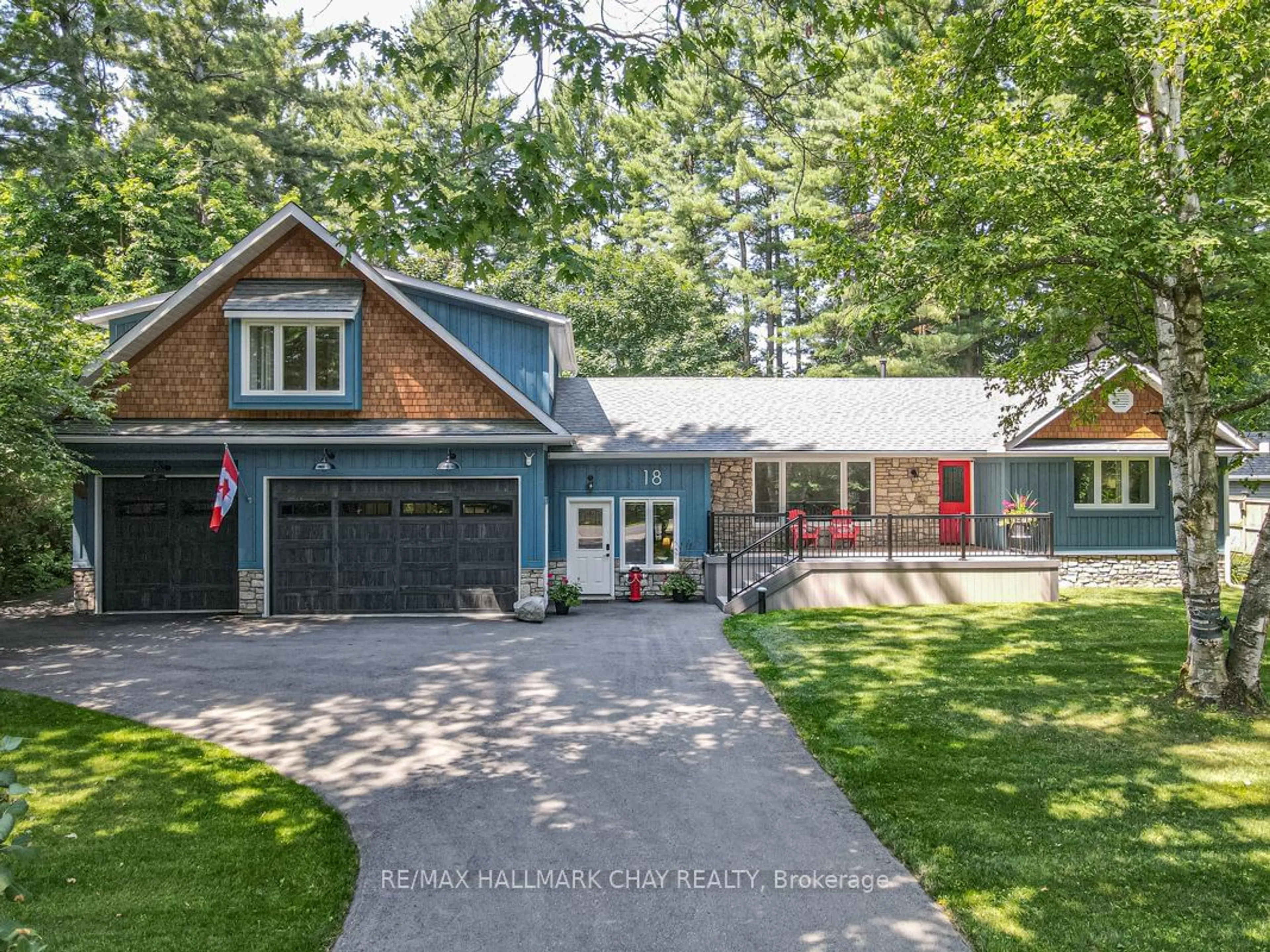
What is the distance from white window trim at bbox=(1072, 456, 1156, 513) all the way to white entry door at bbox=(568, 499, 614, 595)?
10618 mm

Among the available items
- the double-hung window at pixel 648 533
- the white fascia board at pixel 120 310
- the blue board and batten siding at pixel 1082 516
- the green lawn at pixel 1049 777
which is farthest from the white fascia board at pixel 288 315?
the blue board and batten siding at pixel 1082 516

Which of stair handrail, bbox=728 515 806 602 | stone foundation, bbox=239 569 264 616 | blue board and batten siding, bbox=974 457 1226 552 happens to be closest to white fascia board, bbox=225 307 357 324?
stone foundation, bbox=239 569 264 616

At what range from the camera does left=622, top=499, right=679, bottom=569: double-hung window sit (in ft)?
54.6

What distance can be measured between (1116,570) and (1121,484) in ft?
6.57

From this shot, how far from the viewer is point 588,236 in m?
33.3

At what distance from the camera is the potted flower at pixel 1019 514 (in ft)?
50.1

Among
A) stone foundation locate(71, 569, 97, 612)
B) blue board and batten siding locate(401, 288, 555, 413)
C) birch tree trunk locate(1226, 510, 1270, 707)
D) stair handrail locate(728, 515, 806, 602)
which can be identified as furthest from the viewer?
blue board and batten siding locate(401, 288, 555, 413)

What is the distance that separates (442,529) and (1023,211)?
10.7 meters

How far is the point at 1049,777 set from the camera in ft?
20.8

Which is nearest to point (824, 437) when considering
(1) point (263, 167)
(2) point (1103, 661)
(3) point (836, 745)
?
(2) point (1103, 661)

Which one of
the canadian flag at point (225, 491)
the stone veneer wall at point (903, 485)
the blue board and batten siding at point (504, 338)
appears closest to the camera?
the canadian flag at point (225, 491)

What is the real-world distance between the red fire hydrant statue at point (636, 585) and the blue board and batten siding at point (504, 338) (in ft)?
13.1

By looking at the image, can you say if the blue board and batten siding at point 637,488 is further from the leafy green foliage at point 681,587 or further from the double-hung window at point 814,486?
the double-hung window at point 814,486

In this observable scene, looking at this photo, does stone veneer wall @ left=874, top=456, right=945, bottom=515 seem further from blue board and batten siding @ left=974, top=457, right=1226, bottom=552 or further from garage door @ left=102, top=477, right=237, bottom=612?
garage door @ left=102, top=477, right=237, bottom=612
